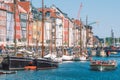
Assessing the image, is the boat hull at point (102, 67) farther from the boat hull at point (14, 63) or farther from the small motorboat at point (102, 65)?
the boat hull at point (14, 63)

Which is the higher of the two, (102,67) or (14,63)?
(14,63)

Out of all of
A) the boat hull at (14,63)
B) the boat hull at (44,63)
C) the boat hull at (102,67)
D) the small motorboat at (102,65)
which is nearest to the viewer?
the boat hull at (14,63)

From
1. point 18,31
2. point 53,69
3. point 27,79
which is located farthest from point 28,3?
point 27,79

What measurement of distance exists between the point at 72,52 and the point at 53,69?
65.9 m

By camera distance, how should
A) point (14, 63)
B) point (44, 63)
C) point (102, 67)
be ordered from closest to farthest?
point (14, 63) → point (44, 63) → point (102, 67)

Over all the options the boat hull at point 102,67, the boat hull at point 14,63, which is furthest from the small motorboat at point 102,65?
the boat hull at point 14,63

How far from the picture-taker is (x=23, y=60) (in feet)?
313

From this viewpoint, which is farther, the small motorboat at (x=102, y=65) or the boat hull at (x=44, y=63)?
the small motorboat at (x=102, y=65)

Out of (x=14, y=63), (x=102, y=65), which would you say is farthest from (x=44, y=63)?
(x=102, y=65)

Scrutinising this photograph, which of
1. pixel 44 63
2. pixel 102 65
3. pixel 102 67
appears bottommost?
pixel 102 67

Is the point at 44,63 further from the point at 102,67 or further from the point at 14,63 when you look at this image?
the point at 102,67

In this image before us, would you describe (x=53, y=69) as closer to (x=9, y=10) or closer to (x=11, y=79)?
(x=11, y=79)

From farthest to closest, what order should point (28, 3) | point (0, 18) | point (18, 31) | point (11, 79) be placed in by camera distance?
point (28, 3), point (18, 31), point (0, 18), point (11, 79)

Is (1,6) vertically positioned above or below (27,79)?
above
